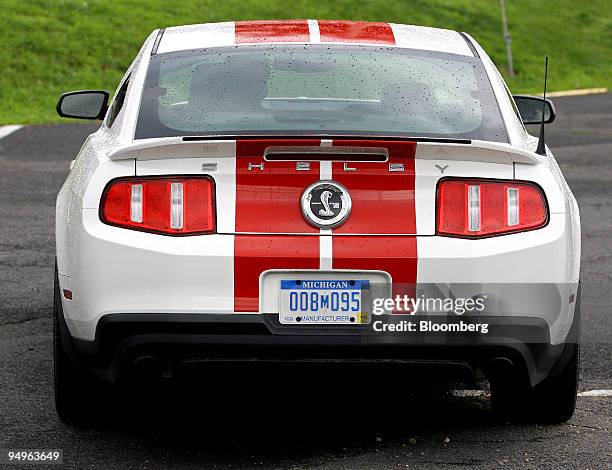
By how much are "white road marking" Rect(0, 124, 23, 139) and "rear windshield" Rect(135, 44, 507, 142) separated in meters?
11.1

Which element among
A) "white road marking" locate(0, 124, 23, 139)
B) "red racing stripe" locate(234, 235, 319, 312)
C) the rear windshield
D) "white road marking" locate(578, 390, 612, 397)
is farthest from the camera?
"white road marking" locate(0, 124, 23, 139)

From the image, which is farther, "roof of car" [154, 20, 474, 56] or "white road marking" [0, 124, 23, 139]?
"white road marking" [0, 124, 23, 139]

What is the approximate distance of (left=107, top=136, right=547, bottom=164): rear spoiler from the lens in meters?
4.46

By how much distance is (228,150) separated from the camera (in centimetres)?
448

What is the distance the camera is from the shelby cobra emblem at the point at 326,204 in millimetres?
4453

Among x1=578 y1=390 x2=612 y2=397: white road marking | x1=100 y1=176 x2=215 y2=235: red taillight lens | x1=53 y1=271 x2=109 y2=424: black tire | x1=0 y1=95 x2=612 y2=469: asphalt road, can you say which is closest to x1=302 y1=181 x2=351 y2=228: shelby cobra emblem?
x1=100 y1=176 x2=215 y2=235: red taillight lens

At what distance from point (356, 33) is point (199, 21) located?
893 inches

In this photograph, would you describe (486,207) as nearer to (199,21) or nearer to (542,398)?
(542,398)

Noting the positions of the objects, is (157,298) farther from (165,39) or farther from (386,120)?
(165,39)

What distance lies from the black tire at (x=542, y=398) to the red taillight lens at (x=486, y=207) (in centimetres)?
58

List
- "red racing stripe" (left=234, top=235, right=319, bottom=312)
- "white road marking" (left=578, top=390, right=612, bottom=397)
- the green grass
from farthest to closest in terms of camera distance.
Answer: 1. the green grass
2. "white road marking" (left=578, top=390, right=612, bottom=397)
3. "red racing stripe" (left=234, top=235, right=319, bottom=312)

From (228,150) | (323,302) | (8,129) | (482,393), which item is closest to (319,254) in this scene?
(323,302)

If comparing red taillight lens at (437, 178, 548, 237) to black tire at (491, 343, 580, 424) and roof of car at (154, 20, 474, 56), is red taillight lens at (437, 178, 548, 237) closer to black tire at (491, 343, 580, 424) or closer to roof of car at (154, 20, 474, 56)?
black tire at (491, 343, 580, 424)

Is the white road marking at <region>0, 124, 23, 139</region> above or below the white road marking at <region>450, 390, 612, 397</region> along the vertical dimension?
below
